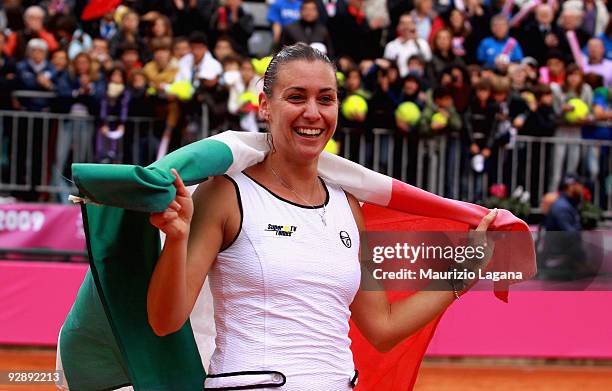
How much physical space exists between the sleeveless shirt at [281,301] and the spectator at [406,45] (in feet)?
30.0

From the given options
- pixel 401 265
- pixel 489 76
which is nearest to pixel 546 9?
pixel 489 76

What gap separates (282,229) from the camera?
Result: 10.7 feet

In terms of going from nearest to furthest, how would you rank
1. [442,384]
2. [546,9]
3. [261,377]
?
1. [261,377]
2. [442,384]
3. [546,9]

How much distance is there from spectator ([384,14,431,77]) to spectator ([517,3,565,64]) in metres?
1.70

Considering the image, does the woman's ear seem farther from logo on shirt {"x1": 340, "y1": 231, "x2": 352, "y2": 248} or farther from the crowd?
the crowd

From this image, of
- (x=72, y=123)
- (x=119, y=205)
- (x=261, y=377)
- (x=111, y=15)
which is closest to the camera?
(x=119, y=205)

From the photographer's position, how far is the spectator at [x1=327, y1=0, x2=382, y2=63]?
41.2ft

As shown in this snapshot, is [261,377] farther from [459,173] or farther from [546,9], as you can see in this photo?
[546,9]

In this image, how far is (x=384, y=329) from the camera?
3709 millimetres

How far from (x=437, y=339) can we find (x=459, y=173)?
A: 2416 millimetres

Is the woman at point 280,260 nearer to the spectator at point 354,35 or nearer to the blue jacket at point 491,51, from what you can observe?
the spectator at point 354,35

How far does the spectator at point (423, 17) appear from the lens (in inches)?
506

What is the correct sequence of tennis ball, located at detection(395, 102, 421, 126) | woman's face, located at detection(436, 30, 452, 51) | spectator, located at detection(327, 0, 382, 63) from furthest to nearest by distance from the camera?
1. spectator, located at detection(327, 0, 382, 63)
2. woman's face, located at detection(436, 30, 452, 51)
3. tennis ball, located at detection(395, 102, 421, 126)

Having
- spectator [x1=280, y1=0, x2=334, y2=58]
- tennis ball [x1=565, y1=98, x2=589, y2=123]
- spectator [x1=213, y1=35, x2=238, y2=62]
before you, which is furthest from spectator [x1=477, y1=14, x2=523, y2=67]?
spectator [x1=213, y1=35, x2=238, y2=62]
